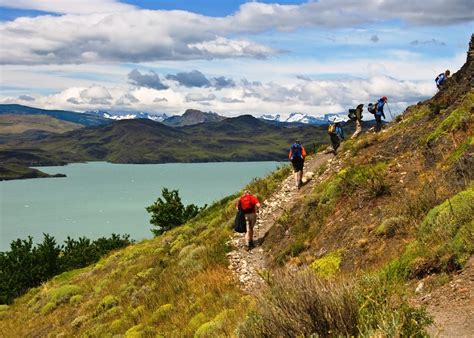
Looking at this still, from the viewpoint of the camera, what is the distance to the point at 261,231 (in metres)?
22.0

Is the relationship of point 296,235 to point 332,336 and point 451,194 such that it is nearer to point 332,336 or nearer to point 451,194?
point 451,194

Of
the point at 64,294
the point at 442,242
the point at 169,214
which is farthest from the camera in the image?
the point at 169,214

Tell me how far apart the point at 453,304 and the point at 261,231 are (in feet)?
46.6

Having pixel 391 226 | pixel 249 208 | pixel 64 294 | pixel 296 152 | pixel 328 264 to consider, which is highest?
pixel 296 152

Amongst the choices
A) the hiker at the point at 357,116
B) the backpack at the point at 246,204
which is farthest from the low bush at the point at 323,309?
the hiker at the point at 357,116

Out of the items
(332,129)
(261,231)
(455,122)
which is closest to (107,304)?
(261,231)

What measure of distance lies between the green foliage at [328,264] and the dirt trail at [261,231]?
1.73 meters

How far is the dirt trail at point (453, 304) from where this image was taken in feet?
23.4

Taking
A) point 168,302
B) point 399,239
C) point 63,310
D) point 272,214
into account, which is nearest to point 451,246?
point 399,239

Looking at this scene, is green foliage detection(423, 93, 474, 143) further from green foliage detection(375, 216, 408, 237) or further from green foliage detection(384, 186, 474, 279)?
green foliage detection(384, 186, 474, 279)

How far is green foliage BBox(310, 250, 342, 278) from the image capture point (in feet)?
43.0

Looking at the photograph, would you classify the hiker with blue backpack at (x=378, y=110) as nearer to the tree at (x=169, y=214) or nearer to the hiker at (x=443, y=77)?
the hiker at (x=443, y=77)

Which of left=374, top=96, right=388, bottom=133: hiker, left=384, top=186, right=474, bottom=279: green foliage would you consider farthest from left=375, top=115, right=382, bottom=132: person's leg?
left=384, top=186, right=474, bottom=279: green foliage

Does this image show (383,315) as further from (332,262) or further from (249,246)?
(249,246)
